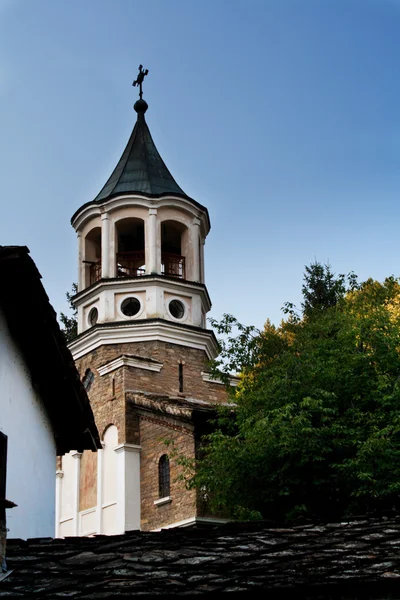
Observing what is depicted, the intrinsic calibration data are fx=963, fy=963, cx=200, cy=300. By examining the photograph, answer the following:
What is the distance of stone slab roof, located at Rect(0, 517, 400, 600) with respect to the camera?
731 cm

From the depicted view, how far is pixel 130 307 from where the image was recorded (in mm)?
33062

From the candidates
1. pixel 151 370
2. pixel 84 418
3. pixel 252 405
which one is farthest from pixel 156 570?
pixel 151 370

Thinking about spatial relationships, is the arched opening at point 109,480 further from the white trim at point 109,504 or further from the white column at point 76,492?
the white column at point 76,492

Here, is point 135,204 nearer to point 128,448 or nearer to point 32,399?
point 128,448

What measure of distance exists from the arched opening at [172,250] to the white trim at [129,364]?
12.8ft

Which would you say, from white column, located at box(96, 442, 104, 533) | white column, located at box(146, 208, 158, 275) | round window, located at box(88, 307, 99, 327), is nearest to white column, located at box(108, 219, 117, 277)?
white column, located at box(146, 208, 158, 275)

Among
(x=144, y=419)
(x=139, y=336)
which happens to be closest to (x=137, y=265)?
(x=139, y=336)

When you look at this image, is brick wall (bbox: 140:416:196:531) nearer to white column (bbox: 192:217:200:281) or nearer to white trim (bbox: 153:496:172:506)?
white trim (bbox: 153:496:172:506)

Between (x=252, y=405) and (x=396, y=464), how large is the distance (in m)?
4.11

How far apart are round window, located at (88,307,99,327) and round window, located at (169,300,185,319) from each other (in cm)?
257

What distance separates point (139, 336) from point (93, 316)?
2289 millimetres

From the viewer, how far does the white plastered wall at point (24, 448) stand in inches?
441

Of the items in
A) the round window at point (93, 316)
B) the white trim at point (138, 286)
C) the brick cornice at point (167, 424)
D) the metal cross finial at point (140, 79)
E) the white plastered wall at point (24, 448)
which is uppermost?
the metal cross finial at point (140, 79)

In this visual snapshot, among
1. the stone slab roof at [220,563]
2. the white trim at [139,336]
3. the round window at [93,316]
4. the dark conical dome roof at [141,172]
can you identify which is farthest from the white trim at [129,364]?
the stone slab roof at [220,563]
